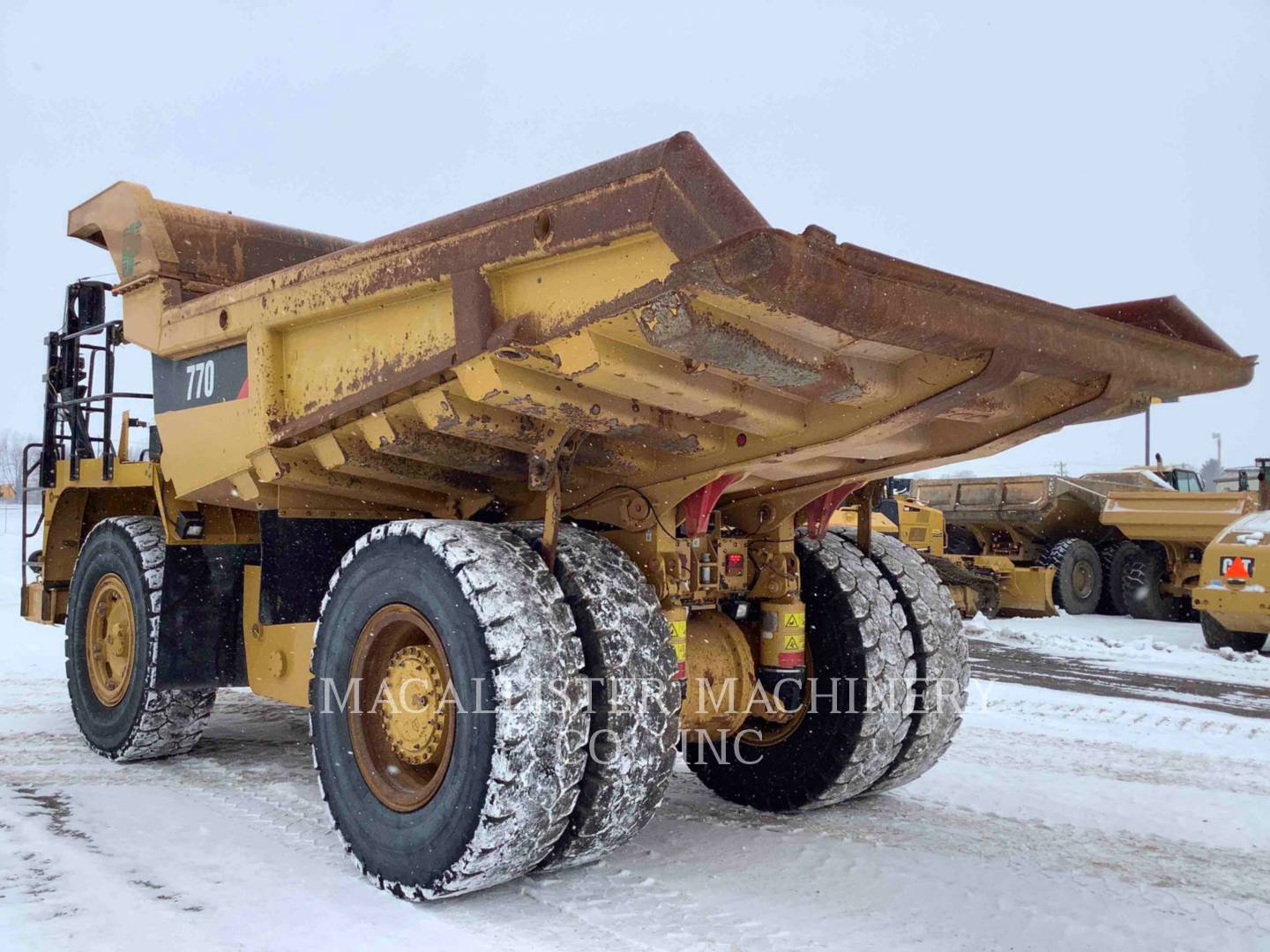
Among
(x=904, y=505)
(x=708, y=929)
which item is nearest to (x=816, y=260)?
(x=708, y=929)

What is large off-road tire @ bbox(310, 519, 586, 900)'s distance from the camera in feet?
10.5

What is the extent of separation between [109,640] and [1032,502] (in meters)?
12.6

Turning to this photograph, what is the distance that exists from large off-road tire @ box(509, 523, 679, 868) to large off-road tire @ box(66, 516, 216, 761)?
8.32 feet

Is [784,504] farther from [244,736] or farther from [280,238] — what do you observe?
[244,736]

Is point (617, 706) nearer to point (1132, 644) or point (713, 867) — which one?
point (713, 867)

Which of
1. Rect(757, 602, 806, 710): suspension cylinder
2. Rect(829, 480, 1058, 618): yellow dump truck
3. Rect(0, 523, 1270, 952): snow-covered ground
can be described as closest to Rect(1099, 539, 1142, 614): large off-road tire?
Rect(829, 480, 1058, 618): yellow dump truck

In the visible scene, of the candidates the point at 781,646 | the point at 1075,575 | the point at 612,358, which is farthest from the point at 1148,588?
the point at 612,358

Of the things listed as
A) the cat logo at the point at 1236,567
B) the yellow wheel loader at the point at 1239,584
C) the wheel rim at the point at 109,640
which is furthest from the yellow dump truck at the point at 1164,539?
the wheel rim at the point at 109,640

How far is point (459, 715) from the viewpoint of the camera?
10.9 ft

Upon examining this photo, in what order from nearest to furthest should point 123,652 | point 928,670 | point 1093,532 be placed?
point 928,670
point 123,652
point 1093,532

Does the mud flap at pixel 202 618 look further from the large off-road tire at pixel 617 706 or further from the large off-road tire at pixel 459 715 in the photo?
the large off-road tire at pixel 617 706

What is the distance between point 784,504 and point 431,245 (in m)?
1.76

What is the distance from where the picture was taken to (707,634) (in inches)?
170

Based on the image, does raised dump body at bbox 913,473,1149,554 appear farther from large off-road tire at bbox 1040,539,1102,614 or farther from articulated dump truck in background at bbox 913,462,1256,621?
large off-road tire at bbox 1040,539,1102,614
